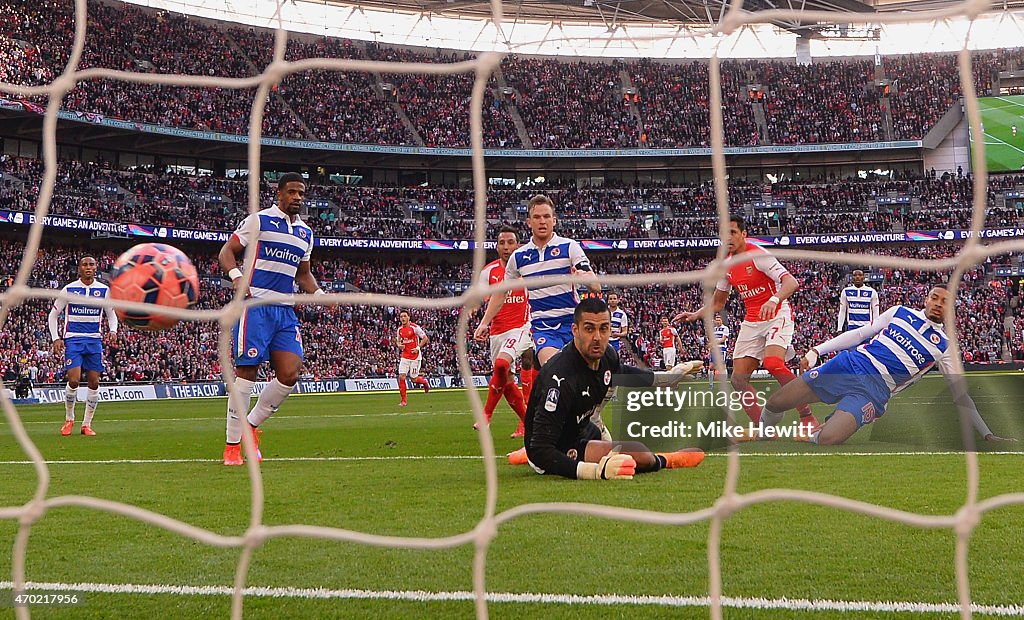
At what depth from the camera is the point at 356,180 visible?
3900 cm

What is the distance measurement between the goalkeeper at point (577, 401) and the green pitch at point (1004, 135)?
3626 centimetres

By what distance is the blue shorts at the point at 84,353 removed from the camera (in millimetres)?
10266

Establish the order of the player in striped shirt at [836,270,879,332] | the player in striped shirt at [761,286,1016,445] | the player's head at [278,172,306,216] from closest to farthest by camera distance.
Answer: the player's head at [278,172,306,216] < the player in striped shirt at [761,286,1016,445] < the player in striped shirt at [836,270,879,332]

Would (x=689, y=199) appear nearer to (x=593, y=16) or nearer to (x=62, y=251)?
(x=593, y=16)

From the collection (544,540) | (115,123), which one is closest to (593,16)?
(115,123)

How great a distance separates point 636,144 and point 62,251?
23.2 m

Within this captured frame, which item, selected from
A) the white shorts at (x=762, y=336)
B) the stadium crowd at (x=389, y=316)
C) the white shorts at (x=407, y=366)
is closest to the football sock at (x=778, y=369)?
the white shorts at (x=762, y=336)

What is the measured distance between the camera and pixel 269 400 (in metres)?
6.42

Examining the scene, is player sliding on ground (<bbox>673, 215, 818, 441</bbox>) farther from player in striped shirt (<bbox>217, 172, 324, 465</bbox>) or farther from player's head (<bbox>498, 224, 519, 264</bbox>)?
player in striped shirt (<bbox>217, 172, 324, 465</bbox>)

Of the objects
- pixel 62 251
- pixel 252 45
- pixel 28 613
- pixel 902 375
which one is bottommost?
pixel 28 613

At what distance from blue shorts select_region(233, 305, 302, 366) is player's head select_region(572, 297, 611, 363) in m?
Result: 2.24

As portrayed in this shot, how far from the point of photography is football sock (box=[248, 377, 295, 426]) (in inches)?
251

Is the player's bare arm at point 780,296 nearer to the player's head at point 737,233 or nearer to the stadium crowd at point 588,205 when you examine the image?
the player's head at point 737,233

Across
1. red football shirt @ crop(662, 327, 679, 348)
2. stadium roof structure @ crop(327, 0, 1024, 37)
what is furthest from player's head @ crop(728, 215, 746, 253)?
stadium roof structure @ crop(327, 0, 1024, 37)
